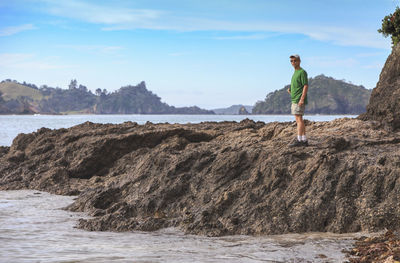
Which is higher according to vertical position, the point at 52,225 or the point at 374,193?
the point at 374,193

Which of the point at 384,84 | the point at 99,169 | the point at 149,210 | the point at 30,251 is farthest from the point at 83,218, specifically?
the point at 384,84

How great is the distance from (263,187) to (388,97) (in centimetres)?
543

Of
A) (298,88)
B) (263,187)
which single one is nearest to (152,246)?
(263,187)

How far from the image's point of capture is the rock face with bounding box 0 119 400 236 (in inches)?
347

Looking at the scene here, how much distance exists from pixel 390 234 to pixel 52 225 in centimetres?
642

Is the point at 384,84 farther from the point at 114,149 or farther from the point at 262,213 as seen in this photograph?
the point at 114,149

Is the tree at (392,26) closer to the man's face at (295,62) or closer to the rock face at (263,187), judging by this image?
the rock face at (263,187)

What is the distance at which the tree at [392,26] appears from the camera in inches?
601

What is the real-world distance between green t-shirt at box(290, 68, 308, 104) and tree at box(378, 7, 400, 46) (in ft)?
18.8

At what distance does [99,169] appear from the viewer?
604 inches

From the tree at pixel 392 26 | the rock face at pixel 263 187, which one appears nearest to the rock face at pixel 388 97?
the rock face at pixel 263 187

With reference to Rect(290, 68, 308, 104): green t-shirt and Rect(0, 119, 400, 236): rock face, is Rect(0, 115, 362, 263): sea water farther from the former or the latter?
Rect(290, 68, 308, 104): green t-shirt

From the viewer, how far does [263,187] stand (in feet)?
31.5

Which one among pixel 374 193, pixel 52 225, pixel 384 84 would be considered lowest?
pixel 52 225
